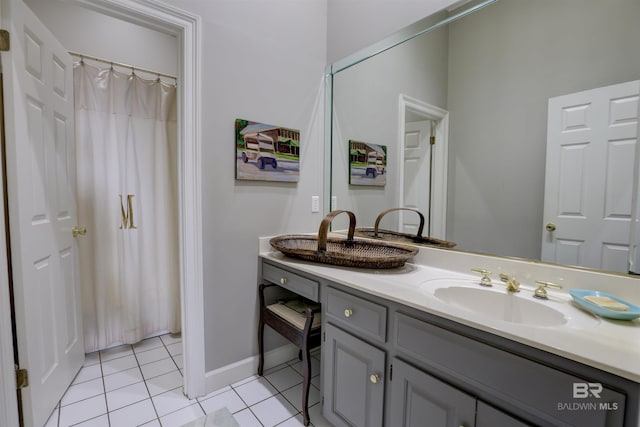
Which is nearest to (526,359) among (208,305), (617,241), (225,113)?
(617,241)

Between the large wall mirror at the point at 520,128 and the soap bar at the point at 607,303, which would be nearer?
the soap bar at the point at 607,303

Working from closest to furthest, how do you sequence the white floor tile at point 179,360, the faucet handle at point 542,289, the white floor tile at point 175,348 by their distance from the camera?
the faucet handle at point 542,289
the white floor tile at point 179,360
the white floor tile at point 175,348

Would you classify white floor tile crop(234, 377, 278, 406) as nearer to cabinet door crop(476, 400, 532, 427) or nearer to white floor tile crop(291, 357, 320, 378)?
white floor tile crop(291, 357, 320, 378)

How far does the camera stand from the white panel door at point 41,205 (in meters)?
1.27

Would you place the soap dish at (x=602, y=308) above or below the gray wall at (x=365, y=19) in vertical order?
below

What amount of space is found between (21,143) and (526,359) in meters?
2.07

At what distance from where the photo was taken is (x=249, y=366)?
6.29 ft

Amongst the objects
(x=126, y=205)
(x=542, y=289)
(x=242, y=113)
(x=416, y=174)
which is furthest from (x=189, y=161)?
(x=542, y=289)

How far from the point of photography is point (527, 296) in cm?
114

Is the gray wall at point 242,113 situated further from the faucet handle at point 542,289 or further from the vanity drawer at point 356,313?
the faucet handle at point 542,289

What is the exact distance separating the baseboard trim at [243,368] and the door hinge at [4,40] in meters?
1.87

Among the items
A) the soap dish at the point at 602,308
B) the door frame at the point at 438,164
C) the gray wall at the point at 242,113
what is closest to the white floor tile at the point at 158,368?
the gray wall at the point at 242,113

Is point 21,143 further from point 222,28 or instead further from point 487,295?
point 487,295

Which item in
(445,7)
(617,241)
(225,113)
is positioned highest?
(445,7)
